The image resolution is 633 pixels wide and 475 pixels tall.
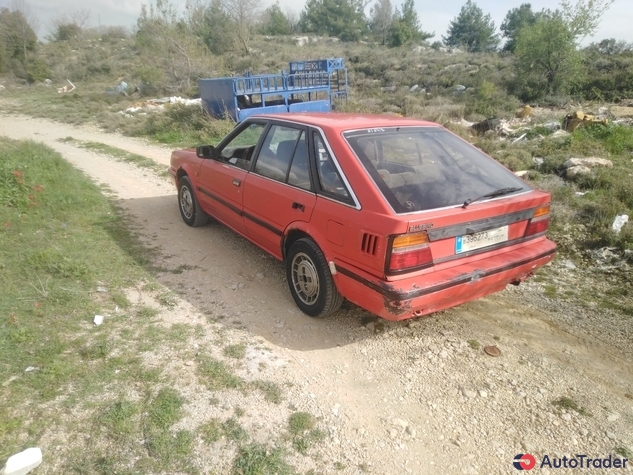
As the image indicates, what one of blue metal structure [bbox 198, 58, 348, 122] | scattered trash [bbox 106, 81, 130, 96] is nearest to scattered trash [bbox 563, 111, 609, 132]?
blue metal structure [bbox 198, 58, 348, 122]

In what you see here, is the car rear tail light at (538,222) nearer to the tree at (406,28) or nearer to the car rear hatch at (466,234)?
the car rear hatch at (466,234)

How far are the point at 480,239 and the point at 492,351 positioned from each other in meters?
0.83

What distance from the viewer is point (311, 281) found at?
3547 mm

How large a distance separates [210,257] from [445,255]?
2.78 m

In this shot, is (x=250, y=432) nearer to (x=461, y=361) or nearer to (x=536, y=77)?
(x=461, y=361)

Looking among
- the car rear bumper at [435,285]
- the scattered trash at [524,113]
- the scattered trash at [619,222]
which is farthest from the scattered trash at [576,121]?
the car rear bumper at [435,285]

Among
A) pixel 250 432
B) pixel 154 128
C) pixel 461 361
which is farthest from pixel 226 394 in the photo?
pixel 154 128

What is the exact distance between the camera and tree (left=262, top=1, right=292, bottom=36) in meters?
60.4

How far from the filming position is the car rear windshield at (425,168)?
2995 mm

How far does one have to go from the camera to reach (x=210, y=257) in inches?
189

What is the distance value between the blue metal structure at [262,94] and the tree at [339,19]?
4795 centimetres

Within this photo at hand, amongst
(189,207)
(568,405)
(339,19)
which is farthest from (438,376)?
(339,19)

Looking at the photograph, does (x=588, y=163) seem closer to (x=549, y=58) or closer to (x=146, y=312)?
(x=146, y=312)

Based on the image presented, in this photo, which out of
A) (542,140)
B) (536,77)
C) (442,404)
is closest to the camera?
(442,404)
